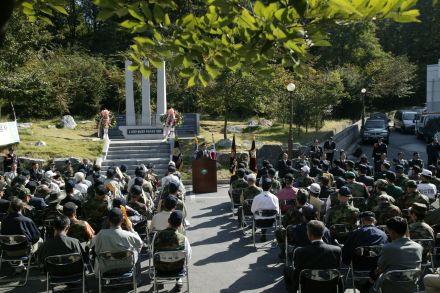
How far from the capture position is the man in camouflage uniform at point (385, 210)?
8.47 m

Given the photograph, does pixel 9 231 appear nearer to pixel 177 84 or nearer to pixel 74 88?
pixel 177 84

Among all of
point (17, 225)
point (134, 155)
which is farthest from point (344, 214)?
point (134, 155)

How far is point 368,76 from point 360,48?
826 cm

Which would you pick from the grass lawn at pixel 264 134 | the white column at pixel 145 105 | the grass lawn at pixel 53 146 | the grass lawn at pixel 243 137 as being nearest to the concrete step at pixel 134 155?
the grass lawn at pixel 53 146

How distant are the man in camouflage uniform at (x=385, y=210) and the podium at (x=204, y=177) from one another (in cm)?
978

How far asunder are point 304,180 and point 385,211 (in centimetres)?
420

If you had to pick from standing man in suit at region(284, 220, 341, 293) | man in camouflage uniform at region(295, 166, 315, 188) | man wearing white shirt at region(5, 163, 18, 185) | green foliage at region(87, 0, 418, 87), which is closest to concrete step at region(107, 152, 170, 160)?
man wearing white shirt at region(5, 163, 18, 185)

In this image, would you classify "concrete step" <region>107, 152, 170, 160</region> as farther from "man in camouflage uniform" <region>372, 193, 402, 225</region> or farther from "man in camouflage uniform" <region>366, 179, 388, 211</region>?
"man in camouflage uniform" <region>372, 193, 402, 225</region>

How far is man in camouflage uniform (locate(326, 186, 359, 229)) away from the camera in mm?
8742

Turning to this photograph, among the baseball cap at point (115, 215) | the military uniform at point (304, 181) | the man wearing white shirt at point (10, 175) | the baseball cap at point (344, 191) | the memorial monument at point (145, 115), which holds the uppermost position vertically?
the memorial monument at point (145, 115)

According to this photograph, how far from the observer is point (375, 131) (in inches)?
1300

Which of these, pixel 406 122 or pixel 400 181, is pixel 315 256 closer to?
pixel 400 181

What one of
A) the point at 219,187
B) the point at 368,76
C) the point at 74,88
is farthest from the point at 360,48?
the point at 219,187

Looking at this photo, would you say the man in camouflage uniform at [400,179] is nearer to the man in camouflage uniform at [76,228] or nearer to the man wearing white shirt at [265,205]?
the man wearing white shirt at [265,205]
